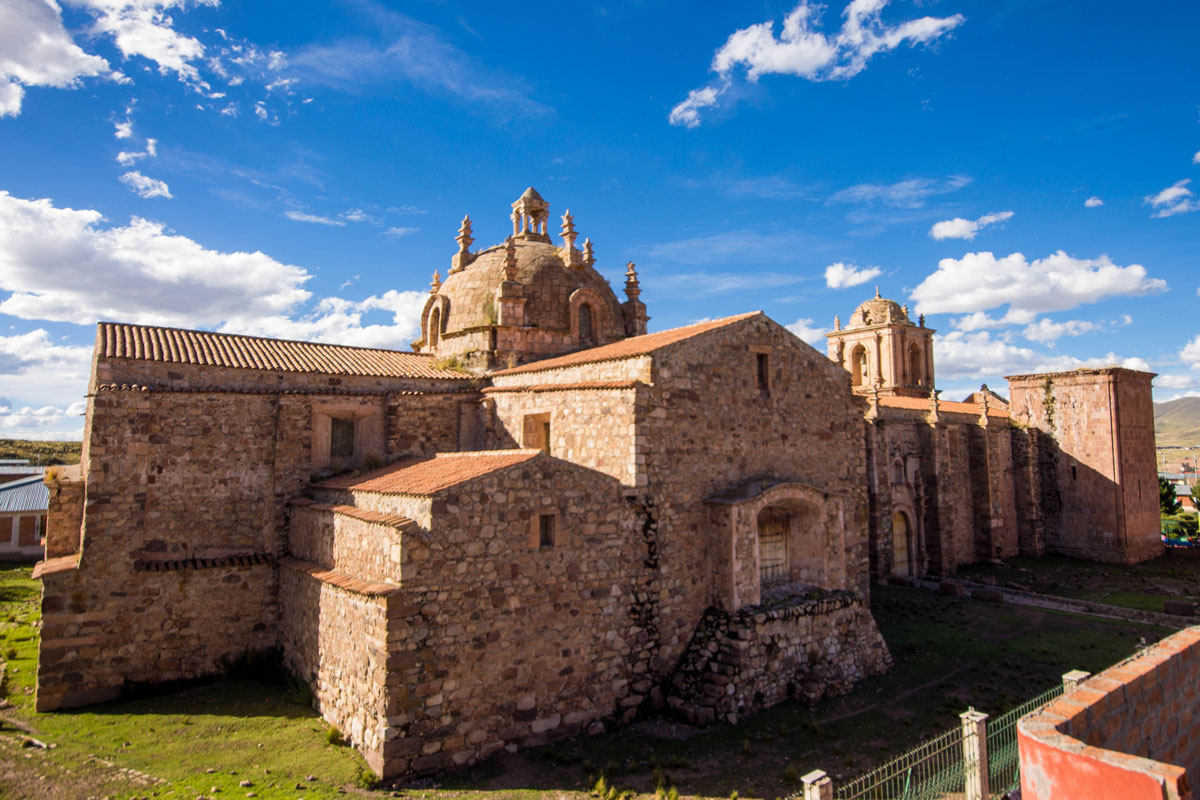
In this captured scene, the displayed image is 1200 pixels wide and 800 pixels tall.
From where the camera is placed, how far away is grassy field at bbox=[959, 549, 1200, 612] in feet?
76.9

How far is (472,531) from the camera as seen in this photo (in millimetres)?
11219

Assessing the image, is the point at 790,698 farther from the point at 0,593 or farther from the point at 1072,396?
the point at 1072,396

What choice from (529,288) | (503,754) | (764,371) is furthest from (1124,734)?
(529,288)

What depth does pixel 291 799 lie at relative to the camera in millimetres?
9398

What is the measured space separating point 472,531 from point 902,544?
21.9 meters

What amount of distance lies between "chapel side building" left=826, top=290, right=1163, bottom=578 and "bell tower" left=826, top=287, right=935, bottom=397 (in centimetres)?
371

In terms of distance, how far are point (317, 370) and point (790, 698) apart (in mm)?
13267

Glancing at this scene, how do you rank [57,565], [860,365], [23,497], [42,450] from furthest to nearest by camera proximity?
[42,450], [860,365], [23,497], [57,565]

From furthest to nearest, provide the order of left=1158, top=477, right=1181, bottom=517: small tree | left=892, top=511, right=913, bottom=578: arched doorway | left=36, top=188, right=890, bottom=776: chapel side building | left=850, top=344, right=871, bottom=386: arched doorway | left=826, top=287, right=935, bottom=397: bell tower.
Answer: left=1158, top=477, right=1181, bottom=517: small tree, left=850, top=344, right=871, bottom=386: arched doorway, left=826, top=287, right=935, bottom=397: bell tower, left=892, top=511, right=913, bottom=578: arched doorway, left=36, top=188, right=890, bottom=776: chapel side building

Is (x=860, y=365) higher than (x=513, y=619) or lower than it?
higher

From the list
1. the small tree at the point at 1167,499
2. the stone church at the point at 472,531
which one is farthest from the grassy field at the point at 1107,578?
the stone church at the point at 472,531

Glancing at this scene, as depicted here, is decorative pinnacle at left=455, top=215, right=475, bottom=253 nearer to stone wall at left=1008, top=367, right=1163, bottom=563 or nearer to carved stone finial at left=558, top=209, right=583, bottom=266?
carved stone finial at left=558, top=209, right=583, bottom=266

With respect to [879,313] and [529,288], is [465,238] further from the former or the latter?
[879,313]

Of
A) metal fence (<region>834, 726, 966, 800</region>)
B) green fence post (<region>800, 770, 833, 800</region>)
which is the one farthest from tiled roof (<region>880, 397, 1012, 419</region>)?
green fence post (<region>800, 770, 833, 800</region>)
